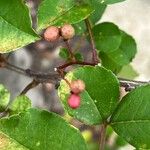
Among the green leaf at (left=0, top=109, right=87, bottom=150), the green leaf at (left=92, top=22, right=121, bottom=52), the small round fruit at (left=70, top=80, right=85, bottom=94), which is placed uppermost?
the small round fruit at (left=70, top=80, right=85, bottom=94)

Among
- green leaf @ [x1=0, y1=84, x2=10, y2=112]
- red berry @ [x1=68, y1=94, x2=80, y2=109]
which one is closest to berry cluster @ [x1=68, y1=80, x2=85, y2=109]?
red berry @ [x1=68, y1=94, x2=80, y2=109]

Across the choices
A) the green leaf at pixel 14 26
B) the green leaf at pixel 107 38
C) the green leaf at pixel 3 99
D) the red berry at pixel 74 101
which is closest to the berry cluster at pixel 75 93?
the red berry at pixel 74 101

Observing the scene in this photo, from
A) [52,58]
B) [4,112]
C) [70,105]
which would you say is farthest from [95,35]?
[52,58]

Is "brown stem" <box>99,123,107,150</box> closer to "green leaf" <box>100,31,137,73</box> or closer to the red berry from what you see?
the red berry

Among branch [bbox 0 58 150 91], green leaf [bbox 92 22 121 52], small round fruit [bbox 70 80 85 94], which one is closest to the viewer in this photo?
small round fruit [bbox 70 80 85 94]

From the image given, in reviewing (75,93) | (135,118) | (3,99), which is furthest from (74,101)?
(3,99)

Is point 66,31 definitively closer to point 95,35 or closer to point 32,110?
point 32,110

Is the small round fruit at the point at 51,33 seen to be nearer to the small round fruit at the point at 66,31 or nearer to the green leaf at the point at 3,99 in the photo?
the small round fruit at the point at 66,31
